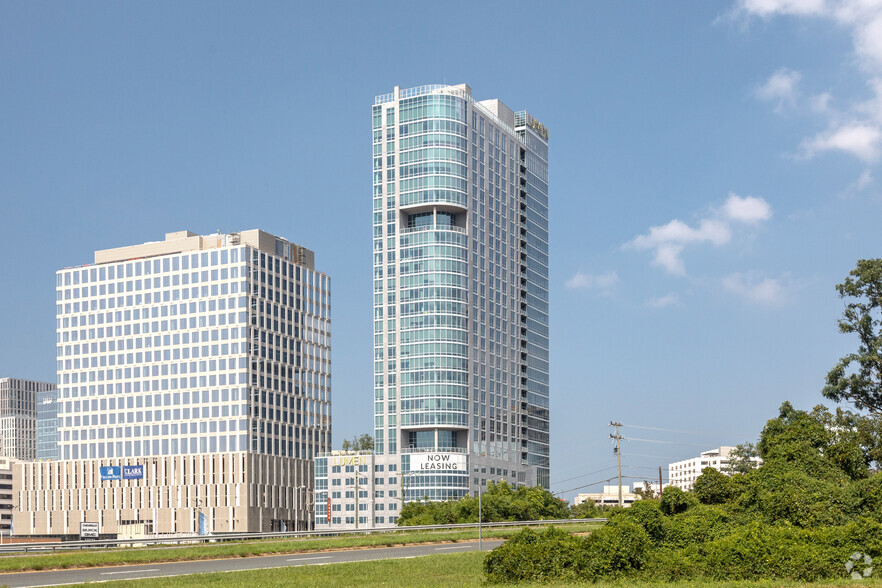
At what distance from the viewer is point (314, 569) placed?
140 ft

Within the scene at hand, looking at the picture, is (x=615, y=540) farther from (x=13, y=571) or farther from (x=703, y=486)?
(x=13, y=571)

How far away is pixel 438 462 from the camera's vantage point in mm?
194750

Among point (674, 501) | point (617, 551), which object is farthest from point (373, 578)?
point (674, 501)

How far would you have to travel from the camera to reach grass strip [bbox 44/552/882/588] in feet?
106

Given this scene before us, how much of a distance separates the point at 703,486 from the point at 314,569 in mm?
18817

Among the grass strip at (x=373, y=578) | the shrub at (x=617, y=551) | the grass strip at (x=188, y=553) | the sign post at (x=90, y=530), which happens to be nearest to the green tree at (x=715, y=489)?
the grass strip at (x=373, y=578)

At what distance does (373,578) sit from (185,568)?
13065mm

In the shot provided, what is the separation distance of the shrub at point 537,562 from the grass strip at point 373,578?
857 mm

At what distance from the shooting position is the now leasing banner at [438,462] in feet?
637

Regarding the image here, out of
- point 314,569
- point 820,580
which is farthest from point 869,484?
point 314,569

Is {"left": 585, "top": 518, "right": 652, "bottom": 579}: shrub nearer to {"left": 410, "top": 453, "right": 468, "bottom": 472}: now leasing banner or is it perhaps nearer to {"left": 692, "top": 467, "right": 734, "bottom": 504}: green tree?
{"left": 692, "top": 467, "right": 734, "bottom": 504}: green tree

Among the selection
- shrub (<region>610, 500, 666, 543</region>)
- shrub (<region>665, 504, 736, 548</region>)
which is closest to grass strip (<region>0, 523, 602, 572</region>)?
shrub (<region>610, 500, 666, 543</region>)

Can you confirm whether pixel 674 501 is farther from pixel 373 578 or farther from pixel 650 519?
pixel 373 578

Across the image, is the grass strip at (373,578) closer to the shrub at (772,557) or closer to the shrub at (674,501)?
the shrub at (772,557)
